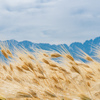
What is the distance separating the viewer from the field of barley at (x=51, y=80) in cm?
124

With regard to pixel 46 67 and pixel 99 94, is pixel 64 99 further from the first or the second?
pixel 46 67

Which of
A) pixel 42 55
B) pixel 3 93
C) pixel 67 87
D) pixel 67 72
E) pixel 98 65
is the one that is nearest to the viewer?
pixel 3 93

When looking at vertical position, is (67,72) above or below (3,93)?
above

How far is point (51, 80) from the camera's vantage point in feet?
5.45

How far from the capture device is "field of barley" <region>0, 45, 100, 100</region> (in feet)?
4.07

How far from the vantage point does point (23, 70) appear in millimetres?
1833

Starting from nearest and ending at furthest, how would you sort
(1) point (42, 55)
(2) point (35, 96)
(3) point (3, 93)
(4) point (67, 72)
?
(3) point (3, 93) < (2) point (35, 96) < (4) point (67, 72) < (1) point (42, 55)

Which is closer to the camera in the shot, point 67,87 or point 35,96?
point 35,96

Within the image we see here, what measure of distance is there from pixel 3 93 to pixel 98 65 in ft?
3.66

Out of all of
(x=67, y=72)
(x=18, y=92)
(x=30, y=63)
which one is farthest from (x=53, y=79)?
(x=18, y=92)

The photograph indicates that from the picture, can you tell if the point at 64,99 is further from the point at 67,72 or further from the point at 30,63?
the point at 30,63

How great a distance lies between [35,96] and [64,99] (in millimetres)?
228

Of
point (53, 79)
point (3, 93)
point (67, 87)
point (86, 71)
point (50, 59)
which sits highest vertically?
point (50, 59)

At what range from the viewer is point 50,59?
73.1 inches
